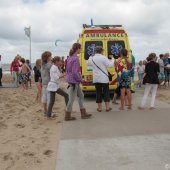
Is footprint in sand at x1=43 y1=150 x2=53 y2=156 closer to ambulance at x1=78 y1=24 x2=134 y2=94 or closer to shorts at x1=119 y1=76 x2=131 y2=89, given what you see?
shorts at x1=119 y1=76 x2=131 y2=89

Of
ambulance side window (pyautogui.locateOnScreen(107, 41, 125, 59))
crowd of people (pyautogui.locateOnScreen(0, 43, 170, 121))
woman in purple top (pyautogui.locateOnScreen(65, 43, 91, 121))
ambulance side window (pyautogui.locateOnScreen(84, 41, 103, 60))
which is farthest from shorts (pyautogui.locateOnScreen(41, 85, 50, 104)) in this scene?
ambulance side window (pyautogui.locateOnScreen(107, 41, 125, 59))

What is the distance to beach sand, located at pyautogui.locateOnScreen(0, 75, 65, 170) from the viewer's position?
20.8 feet

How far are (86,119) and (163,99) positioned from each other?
202 inches

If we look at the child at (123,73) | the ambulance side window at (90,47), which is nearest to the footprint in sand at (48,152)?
the child at (123,73)

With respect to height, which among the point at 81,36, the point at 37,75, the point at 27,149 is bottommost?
the point at 27,149

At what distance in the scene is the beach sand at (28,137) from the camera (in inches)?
250

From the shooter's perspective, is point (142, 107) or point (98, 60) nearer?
point (98, 60)

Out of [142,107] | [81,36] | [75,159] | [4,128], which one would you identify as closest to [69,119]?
[4,128]

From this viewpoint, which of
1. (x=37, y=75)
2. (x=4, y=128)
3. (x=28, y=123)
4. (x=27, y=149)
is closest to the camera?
(x=27, y=149)

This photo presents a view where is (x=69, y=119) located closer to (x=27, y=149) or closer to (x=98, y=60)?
(x=98, y=60)

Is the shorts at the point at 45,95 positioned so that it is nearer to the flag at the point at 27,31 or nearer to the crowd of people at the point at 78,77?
the crowd of people at the point at 78,77

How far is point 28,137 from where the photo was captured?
817cm

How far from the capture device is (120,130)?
834 cm

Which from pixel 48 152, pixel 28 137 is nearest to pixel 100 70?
pixel 28 137
